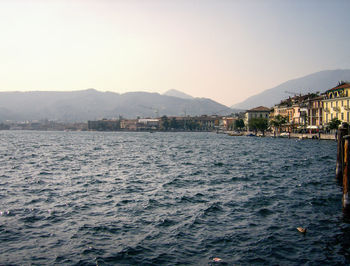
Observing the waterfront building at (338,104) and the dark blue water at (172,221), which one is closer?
the dark blue water at (172,221)

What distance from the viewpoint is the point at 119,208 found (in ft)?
59.2

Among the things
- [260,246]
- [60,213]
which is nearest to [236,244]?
[260,246]

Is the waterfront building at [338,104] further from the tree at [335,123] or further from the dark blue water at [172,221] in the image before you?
the dark blue water at [172,221]

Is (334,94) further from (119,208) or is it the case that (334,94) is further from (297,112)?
(119,208)

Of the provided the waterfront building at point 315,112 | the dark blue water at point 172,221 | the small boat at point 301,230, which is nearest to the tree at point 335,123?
the waterfront building at point 315,112

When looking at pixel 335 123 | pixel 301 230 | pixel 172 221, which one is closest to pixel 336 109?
pixel 335 123

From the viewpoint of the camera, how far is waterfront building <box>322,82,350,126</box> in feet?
283

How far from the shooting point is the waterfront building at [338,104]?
86.4 metres

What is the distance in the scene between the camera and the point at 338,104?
298 feet

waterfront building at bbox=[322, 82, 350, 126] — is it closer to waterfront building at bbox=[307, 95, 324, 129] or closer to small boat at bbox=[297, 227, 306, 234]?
waterfront building at bbox=[307, 95, 324, 129]

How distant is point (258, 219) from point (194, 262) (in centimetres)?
587

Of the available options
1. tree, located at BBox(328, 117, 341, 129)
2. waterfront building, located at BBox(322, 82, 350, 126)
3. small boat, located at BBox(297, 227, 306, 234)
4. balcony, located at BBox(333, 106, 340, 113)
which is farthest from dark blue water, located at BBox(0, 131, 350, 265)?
balcony, located at BBox(333, 106, 340, 113)

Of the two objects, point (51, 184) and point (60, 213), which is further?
point (51, 184)

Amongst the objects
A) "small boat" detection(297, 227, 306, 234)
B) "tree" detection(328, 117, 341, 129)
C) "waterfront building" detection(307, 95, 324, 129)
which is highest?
"waterfront building" detection(307, 95, 324, 129)
